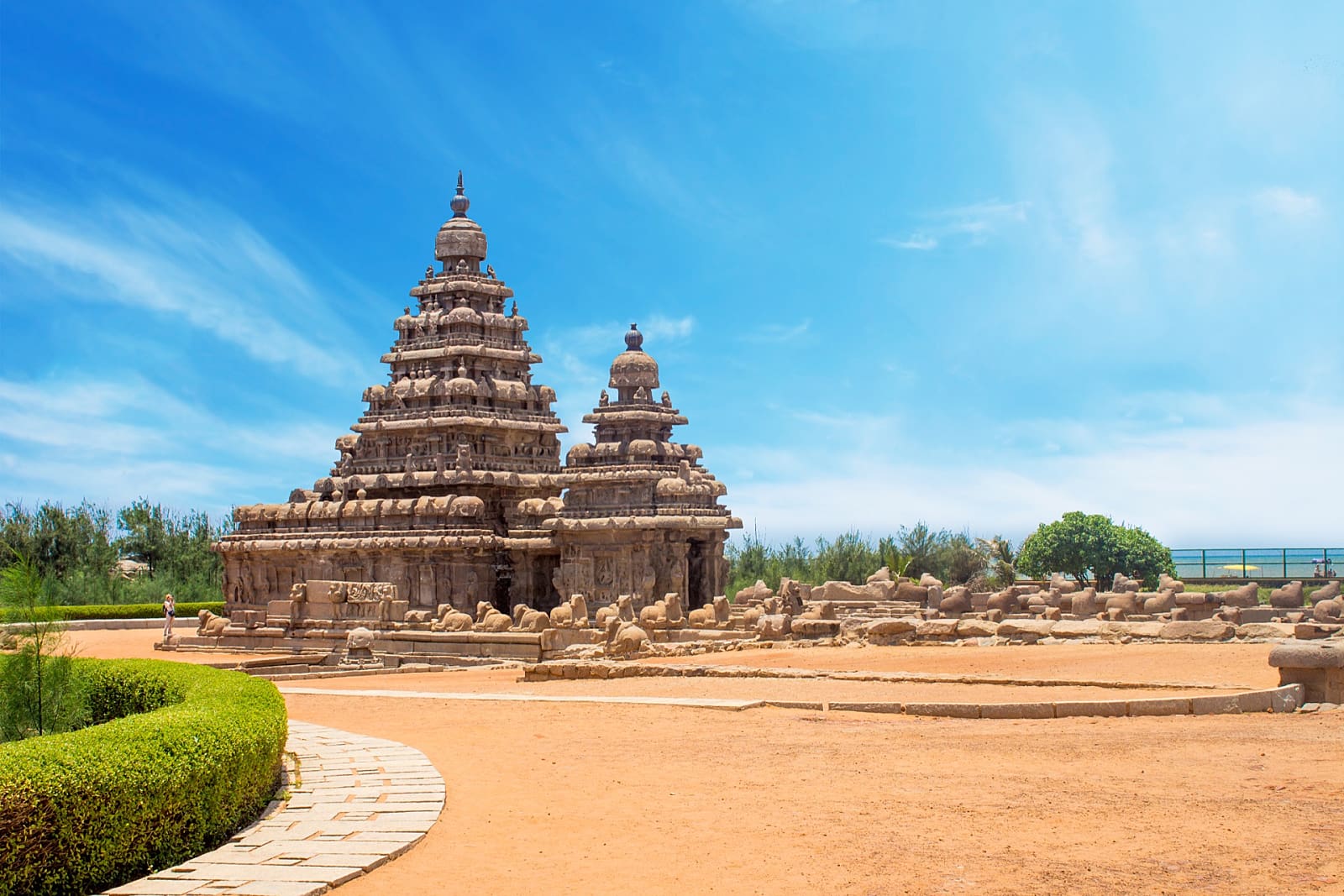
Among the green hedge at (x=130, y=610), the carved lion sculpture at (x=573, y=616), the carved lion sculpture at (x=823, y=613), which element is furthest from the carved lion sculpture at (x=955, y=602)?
the green hedge at (x=130, y=610)

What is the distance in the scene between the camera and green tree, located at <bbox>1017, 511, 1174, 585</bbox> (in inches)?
1977

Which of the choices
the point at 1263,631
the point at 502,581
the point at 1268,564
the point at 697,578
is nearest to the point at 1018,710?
the point at 1263,631

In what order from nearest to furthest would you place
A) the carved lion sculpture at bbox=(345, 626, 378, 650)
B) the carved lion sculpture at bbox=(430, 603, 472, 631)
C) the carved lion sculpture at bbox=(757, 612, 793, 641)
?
the carved lion sculpture at bbox=(757, 612, 793, 641)
the carved lion sculpture at bbox=(345, 626, 378, 650)
the carved lion sculpture at bbox=(430, 603, 472, 631)

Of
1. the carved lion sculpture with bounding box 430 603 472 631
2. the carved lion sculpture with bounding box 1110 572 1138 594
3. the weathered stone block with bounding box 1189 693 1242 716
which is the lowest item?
the weathered stone block with bounding box 1189 693 1242 716

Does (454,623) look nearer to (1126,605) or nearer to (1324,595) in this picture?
(1126,605)

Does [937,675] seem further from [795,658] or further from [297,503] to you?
[297,503]

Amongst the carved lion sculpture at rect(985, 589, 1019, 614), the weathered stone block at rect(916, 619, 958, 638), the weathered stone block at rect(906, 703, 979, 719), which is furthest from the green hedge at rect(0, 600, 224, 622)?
the weathered stone block at rect(906, 703, 979, 719)

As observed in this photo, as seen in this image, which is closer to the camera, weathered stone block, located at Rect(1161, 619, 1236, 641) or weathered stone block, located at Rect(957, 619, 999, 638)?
weathered stone block, located at Rect(1161, 619, 1236, 641)

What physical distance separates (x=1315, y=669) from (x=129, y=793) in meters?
11.4

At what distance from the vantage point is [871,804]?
33.0ft

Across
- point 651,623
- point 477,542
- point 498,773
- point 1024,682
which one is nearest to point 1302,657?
point 1024,682

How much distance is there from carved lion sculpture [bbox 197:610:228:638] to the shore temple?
1.23 m

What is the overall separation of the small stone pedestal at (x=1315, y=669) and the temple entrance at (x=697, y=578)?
24.6 m

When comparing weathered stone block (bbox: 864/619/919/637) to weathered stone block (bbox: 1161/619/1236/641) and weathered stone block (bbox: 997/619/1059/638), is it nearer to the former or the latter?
weathered stone block (bbox: 997/619/1059/638)
